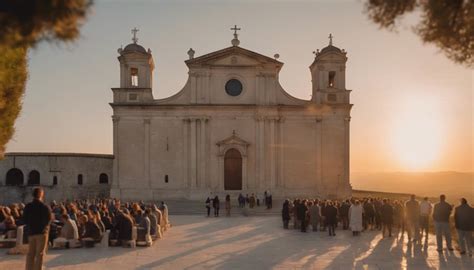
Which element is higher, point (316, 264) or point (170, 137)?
point (170, 137)

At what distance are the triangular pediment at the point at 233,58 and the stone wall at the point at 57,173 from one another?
1118cm

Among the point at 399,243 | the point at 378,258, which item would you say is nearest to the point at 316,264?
the point at 378,258

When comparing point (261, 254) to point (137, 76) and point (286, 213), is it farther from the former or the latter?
point (137, 76)

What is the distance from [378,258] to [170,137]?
24933mm

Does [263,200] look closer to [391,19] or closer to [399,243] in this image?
[399,243]

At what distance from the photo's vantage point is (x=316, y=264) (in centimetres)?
1323

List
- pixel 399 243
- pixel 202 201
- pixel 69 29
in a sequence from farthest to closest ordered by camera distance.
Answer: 1. pixel 202 201
2. pixel 399 243
3. pixel 69 29

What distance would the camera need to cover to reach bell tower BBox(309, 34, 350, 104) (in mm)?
38031

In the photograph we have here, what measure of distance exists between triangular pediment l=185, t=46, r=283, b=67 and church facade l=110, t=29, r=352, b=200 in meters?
0.07

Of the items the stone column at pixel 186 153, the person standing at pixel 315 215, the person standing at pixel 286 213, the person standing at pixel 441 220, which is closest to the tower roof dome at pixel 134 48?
the stone column at pixel 186 153

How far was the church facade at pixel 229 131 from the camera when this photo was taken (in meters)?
37.0

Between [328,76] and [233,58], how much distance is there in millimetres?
7200

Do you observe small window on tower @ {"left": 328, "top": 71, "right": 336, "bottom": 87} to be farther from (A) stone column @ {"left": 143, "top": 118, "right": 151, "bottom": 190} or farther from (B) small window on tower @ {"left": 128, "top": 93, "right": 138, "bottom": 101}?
(B) small window on tower @ {"left": 128, "top": 93, "right": 138, "bottom": 101}

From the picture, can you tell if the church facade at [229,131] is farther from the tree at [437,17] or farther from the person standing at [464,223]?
the tree at [437,17]
